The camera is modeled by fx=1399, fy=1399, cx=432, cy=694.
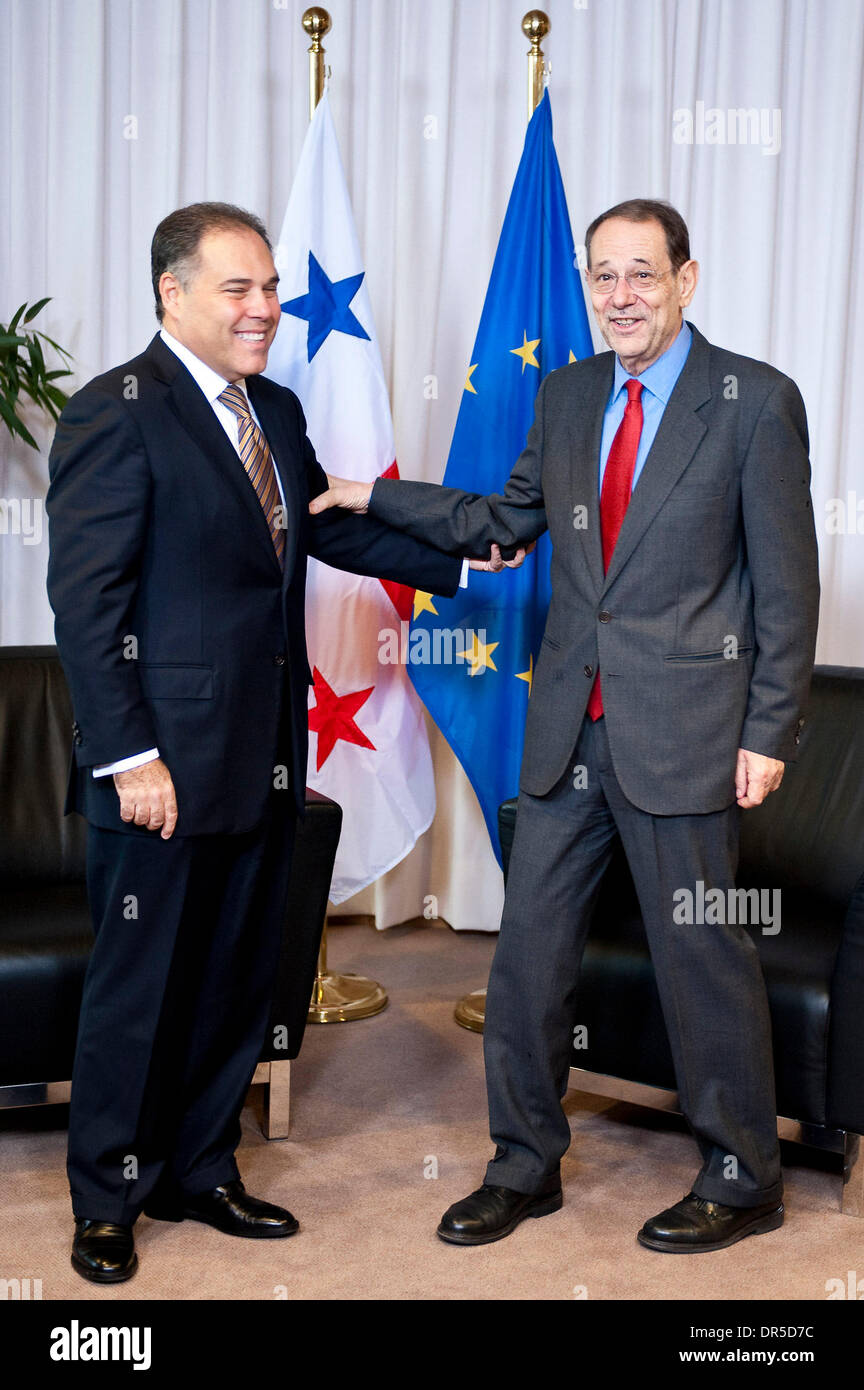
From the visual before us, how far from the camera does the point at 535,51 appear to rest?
12.6 feet

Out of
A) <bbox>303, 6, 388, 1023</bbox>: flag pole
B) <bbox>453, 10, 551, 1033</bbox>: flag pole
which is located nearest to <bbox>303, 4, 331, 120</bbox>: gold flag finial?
<bbox>303, 6, 388, 1023</bbox>: flag pole

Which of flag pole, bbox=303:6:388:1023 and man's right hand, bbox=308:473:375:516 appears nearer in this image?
man's right hand, bbox=308:473:375:516

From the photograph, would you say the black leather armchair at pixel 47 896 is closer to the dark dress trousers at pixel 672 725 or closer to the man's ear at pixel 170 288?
the dark dress trousers at pixel 672 725

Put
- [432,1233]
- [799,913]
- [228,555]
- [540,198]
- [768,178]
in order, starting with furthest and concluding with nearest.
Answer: [768,178] < [540,198] < [799,913] < [432,1233] < [228,555]

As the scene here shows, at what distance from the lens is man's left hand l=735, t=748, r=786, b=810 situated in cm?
258

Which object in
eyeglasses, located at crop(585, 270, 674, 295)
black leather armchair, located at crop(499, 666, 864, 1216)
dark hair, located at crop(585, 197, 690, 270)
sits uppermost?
dark hair, located at crop(585, 197, 690, 270)

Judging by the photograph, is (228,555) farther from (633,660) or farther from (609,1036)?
(609,1036)

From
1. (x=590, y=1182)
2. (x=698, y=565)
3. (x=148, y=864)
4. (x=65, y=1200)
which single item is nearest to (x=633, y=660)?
(x=698, y=565)

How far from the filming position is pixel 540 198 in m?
3.89

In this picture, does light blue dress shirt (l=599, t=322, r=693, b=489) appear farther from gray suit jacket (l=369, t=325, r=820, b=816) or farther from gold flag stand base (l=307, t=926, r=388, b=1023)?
gold flag stand base (l=307, t=926, r=388, b=1023)

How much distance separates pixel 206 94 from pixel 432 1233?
3.63 meters

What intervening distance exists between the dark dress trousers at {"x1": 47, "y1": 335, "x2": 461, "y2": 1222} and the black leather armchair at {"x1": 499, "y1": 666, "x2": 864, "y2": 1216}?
0.79 metres

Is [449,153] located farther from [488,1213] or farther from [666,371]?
[488,1213]

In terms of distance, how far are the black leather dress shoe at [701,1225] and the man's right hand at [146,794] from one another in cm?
123
